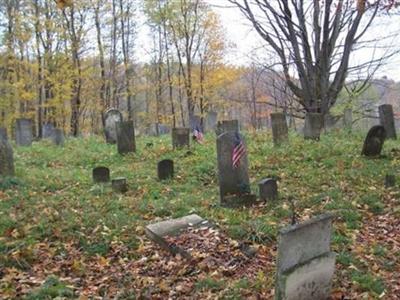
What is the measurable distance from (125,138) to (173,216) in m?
7.44

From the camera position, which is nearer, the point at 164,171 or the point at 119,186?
the point at 119,186

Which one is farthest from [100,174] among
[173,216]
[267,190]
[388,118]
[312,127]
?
[388,118]

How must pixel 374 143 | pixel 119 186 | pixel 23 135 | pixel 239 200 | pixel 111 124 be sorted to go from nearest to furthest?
pixel 239 200 < pixel 119 186 < pixel 374 143 < pixel 111 124 < pixel 23 135

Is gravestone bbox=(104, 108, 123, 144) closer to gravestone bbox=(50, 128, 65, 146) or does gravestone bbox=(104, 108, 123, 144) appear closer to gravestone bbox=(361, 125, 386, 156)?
gravestone bbox=(50, 128, 65, 146)

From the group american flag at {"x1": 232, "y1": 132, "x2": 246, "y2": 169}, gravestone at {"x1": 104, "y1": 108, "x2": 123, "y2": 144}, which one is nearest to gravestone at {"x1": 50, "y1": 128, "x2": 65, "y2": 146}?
gravestone at {"x1": 104, "y1": 108, "x2": 123, "y2": 144}

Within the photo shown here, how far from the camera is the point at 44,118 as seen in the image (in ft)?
105

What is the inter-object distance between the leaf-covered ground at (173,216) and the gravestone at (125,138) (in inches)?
96.4

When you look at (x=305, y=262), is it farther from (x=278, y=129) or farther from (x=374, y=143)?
(x=278, y=129)

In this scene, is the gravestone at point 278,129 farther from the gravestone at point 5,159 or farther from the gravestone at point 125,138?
the gravestone at point 5,159

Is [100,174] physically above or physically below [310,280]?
above

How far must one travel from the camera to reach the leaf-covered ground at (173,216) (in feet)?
16.5

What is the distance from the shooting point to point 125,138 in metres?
14.4

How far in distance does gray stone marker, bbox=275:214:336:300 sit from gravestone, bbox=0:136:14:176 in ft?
25.3

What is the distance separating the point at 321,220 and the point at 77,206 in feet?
15.6
